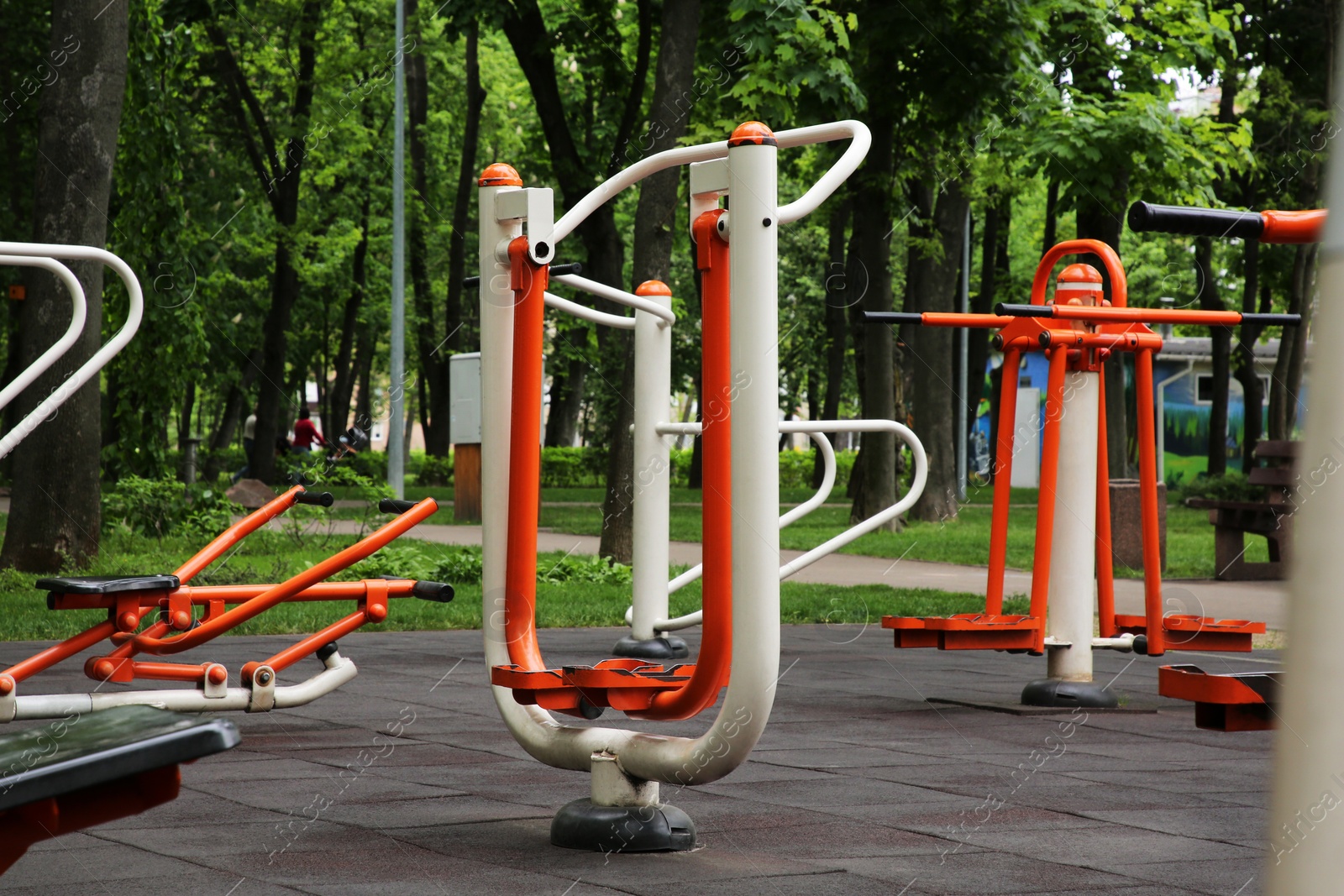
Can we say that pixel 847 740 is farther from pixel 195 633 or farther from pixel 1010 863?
pixel 195 633

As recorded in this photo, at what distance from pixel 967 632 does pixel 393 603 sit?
18.5 feet

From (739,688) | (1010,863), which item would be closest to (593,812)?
(739,688)

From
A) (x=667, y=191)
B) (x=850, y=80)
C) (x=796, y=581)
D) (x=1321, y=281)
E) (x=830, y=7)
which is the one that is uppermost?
(x=830, y=7)

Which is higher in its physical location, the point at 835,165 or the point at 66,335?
the point at 835,165

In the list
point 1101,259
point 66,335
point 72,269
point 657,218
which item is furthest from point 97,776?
point 657,218

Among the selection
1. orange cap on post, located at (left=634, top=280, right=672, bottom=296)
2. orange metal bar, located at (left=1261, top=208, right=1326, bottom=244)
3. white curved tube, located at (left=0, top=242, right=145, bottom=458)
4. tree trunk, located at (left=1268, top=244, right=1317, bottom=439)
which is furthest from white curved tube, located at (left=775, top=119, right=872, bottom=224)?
tree trunk, located at (left=1268, top=244, right=1317, bottom=439)

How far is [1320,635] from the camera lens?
766 mm

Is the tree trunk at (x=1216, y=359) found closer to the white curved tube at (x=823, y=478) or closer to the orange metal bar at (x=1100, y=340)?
the white curved tube at (x=823, y=478)

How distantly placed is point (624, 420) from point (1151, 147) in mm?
6216

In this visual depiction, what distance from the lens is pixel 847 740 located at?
554cm

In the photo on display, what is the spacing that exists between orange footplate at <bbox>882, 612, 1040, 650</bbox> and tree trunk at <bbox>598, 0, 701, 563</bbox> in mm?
6016

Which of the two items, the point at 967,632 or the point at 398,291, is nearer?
the point at 967,632

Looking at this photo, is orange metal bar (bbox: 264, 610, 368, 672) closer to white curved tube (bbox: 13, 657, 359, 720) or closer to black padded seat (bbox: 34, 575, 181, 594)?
white curved tube (bbox: 13, 657, 359, 720)

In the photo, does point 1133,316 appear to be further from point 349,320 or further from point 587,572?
point 349,320
